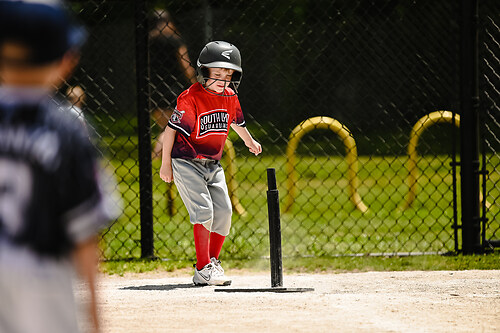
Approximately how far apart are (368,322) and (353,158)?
4.74m

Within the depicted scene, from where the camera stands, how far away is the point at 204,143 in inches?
193

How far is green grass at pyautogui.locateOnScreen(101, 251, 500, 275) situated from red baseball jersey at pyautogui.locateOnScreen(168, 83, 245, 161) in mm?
1099

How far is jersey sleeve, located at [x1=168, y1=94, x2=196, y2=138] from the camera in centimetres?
482

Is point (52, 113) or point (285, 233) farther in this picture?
point (285, 233)

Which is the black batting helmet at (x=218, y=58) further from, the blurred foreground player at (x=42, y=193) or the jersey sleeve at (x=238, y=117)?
the blurred foreground player at (x=42, y=193)

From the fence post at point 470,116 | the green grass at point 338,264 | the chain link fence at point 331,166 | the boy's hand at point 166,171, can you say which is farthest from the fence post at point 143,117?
the fence post at point 470,116

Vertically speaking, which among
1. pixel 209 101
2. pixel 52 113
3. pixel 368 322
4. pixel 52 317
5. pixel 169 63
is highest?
pixel 169 63

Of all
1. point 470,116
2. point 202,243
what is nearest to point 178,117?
point 202,243

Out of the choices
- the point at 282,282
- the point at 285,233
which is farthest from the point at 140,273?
the point at 285,233

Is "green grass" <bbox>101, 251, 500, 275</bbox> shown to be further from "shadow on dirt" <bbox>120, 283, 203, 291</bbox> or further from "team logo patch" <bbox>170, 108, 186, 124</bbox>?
"team logo patch" <bbox>170, 108, 186, 124</bbox>

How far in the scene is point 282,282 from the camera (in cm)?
475

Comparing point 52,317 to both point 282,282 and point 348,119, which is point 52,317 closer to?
point 282,282

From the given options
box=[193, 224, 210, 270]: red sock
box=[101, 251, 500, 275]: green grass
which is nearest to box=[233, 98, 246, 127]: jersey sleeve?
box=[193, 224, 210, 270]: red sock

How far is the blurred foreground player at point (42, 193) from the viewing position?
5.86ft
